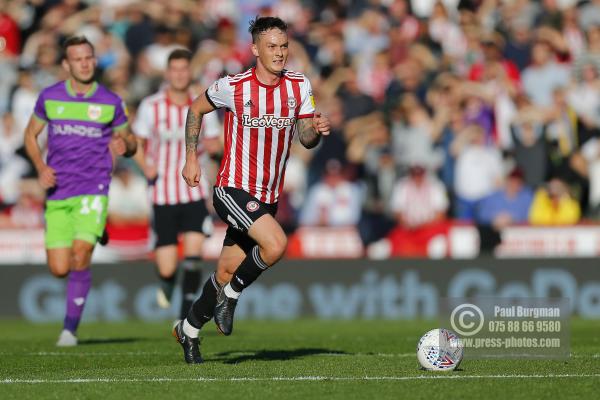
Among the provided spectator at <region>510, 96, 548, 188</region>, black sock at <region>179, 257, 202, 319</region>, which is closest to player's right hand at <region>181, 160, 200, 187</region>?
black sock at <region>179, 257, 202, 319</region>

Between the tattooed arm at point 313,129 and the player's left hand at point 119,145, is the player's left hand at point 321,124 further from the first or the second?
the player's left hand at point 119,145

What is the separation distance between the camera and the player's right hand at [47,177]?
41.2ft

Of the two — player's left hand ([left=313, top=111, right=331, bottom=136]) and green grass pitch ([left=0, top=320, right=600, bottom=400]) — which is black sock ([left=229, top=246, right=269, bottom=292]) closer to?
green grass pitch ([left=0, top=320, right=600, bottom=400])

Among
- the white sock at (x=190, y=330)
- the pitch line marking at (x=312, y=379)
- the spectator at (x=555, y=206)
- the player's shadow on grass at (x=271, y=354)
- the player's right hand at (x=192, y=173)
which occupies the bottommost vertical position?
the player's shadow on grass at (x=271, y=354)

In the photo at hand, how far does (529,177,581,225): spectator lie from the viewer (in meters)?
18.8

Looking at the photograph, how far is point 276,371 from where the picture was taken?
952cm

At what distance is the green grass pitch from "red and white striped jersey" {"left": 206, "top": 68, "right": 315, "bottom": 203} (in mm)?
1504

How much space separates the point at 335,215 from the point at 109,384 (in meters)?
11.1

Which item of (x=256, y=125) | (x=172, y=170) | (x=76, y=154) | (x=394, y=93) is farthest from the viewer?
(x=394, y=93)

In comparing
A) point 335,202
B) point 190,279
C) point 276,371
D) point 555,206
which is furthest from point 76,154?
point 555,206

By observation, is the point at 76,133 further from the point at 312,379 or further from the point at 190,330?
the point at 312,379

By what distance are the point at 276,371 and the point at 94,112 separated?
4503 mm

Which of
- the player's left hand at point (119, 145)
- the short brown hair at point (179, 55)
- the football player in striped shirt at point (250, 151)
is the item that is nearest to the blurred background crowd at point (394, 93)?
the short brown hair at point (179, 55)

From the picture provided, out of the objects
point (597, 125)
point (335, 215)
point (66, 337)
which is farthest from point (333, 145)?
point (66, 337)
